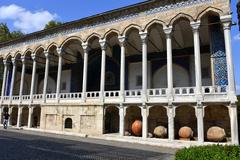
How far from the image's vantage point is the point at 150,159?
8.85m

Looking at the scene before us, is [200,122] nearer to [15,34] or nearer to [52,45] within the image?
[52,45]

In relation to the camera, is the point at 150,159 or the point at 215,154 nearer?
the point at 215,154

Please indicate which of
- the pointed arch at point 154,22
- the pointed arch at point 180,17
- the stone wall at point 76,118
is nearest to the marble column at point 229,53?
the pointed arch at point 180,17

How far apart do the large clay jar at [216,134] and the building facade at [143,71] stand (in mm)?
446

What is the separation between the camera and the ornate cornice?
50.5 ft

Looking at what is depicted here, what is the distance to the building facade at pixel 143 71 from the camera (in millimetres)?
13766

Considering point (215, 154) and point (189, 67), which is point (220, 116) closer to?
point (189, 67)

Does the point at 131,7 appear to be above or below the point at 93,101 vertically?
above

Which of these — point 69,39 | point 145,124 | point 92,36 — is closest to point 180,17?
point 92,36

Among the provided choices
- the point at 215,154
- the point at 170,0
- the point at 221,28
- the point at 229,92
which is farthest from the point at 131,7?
the point at 215,154

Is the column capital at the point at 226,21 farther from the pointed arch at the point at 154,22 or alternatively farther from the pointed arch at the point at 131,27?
the pointed arch at the point at 131,27

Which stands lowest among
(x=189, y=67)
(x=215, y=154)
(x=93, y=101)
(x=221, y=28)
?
(x=215, y=154)

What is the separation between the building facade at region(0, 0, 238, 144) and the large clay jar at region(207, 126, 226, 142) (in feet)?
1.46

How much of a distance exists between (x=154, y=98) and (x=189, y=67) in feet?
21.5
